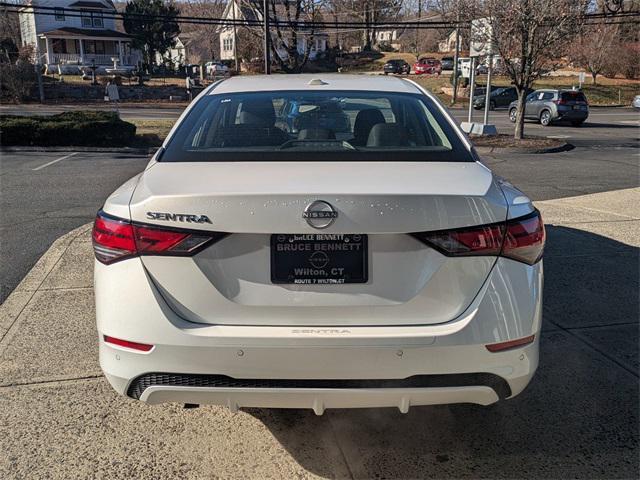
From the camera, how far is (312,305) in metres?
2.32

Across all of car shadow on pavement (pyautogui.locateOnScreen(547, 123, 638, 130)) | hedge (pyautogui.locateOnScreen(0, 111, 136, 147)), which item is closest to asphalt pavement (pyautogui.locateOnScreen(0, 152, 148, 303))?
hedge (pyautogui.locateOnScreen(0, 111, 136, 147))

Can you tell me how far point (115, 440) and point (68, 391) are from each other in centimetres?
61

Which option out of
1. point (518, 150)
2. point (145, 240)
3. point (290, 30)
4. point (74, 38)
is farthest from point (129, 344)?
point (74, 38)

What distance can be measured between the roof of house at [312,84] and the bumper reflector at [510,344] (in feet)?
5.77

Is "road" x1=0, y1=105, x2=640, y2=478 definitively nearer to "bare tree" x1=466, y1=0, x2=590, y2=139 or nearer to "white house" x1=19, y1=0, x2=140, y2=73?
"bare tree" x1=466, y1=0, x2=590, y2=139

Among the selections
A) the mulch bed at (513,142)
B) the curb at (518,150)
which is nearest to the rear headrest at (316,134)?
the curb at (518,150)

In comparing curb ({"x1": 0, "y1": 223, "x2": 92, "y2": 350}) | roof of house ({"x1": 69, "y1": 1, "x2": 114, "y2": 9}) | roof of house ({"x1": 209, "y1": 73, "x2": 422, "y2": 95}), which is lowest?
curb ({"x1": 0, "y1": 223, "x2": 92, "y2": 350})

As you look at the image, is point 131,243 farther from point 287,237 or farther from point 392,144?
point 392,144

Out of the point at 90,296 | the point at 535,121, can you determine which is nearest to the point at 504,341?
the point at 90,296

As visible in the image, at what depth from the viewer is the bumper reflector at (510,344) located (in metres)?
2.35

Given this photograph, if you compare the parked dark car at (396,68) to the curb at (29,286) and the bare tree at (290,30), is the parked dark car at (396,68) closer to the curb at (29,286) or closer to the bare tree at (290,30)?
the bare tree at (290,30)

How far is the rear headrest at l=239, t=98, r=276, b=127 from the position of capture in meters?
3.26

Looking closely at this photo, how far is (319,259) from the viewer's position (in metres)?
2.29

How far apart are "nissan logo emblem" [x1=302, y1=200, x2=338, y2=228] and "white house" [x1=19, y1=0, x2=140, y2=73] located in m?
58.3
